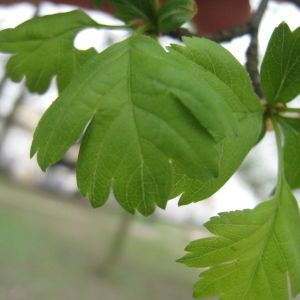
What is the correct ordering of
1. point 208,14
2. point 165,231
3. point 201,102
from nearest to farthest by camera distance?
point 201,102
point 208,14
point 165,231

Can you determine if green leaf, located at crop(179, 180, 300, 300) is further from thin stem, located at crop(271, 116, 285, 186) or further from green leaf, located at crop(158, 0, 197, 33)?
green leaf, located at crop(158, 0, 197, 33)

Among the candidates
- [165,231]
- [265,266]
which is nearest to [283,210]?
[265,266]

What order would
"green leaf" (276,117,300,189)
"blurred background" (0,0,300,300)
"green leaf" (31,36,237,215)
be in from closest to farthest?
1. "green leaf" (31,36,237,215)
2. "green leaf" (276,117,300,189)
3. "blurred background" (0,0,300,300)

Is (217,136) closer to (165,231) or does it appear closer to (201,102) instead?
(201,102)

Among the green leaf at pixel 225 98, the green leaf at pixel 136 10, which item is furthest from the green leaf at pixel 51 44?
the green leaf at pixel 225 98

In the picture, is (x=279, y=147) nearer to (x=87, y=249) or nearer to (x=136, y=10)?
(x=136, y=10)

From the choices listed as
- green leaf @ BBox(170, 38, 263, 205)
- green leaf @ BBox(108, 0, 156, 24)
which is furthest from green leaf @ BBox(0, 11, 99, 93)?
green leaf @ BBox(170, 38, 263, 205)
